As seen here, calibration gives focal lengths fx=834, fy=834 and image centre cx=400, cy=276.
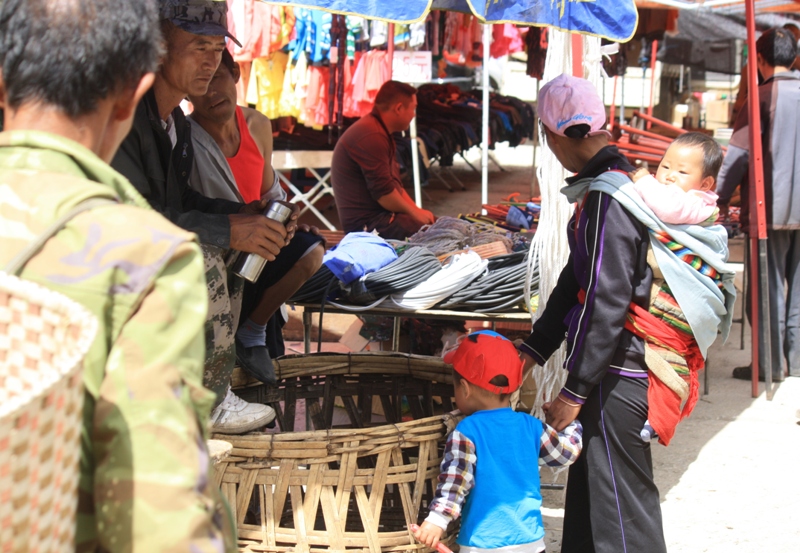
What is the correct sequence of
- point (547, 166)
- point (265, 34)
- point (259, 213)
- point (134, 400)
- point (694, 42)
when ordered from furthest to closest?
point (694, 42)
point (265, 34)
point (547, 166)
point (259, 213)
point (134, 400)

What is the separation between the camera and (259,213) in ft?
9.16

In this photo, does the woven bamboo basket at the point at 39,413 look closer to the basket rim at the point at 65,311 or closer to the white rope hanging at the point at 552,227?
the basket rim at the point at 65,311

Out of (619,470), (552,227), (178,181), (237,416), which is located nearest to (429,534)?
(619,470)

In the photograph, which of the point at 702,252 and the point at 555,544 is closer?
the point at 702,252

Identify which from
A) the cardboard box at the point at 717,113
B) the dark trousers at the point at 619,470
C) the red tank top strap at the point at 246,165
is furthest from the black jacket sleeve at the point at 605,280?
the cardboard box at the point at 717,113

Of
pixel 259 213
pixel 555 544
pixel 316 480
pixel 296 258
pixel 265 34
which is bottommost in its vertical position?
pixel 555 544

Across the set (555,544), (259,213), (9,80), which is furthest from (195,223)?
(555,544)

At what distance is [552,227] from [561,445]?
4.15ft

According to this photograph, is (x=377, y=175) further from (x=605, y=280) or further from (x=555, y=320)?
(x=605, y=280)

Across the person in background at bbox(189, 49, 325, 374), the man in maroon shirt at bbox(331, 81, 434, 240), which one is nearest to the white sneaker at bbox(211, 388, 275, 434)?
the person in background at bbox(189, 49, 325, 374)

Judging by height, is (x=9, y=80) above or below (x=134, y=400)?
above

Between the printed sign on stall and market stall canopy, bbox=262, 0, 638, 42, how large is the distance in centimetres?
474

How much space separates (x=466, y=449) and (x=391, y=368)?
995 millimetres

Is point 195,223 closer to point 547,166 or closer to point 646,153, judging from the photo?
point 547,166
